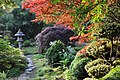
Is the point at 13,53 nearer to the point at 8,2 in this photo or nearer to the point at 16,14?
the point at 8,2

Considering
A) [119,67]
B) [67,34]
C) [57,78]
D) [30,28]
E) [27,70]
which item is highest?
[30,28]

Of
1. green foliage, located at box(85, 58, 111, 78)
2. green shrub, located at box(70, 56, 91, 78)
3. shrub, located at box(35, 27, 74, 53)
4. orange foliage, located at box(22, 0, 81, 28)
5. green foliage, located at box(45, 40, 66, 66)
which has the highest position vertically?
shrub, located at box(35, 27, 74, 53)

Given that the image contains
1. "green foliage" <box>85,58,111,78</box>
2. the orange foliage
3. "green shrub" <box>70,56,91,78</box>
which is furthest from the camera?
"green shrub" <box>70,56,91,78</box>

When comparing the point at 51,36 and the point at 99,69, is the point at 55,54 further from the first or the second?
the point at 99,69

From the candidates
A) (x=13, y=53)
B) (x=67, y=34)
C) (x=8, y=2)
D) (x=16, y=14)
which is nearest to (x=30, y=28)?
(x=16, y=14)

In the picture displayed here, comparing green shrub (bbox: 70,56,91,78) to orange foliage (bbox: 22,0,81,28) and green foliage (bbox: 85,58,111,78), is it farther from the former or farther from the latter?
orange foliage (bbox: 22,0,81,28)

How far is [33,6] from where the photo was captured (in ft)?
16.9

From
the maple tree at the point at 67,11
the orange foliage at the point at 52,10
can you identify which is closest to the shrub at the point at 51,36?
the maple tree at the point at 67,11

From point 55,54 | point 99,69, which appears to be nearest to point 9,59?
point 55,54

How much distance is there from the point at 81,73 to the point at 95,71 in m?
0.90

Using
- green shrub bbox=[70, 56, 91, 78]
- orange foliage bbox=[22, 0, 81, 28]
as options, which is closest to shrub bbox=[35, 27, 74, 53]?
green shrub bbox=[70, 56, 91, 78]

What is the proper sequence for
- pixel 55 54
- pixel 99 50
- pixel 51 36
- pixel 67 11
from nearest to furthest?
pixel 67 11 < pixel 99 50 < pixel 55 54 < pixel 51 36

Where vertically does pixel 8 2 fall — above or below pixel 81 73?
above

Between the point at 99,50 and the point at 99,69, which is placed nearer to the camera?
the point at 99,69
